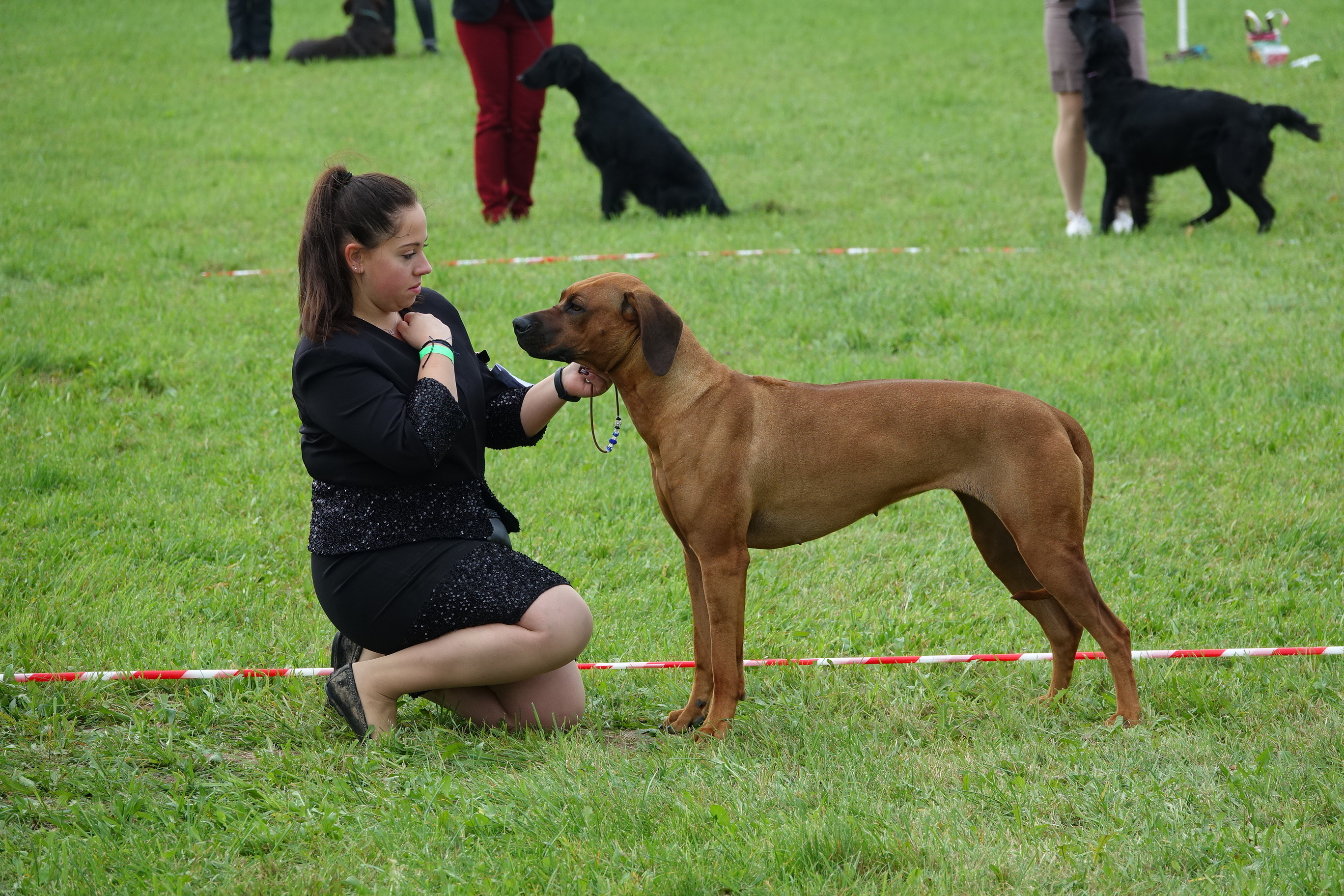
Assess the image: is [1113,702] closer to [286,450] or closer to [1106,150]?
[286,450]

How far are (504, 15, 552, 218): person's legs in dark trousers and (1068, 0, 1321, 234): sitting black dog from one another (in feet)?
13.4

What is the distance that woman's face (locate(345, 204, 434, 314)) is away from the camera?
3.27 meters

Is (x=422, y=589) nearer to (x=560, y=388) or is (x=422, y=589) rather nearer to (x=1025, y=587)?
(x=560, y=388)

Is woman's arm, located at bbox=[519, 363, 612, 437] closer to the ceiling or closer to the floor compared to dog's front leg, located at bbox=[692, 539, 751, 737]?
closer to the ceiling

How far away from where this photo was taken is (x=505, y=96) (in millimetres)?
9516

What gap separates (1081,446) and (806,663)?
110 cm

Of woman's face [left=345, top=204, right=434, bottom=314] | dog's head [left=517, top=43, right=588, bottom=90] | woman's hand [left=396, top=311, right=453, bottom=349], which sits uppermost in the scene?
dog's head [left=517, top=43, right=588, bottom=90]

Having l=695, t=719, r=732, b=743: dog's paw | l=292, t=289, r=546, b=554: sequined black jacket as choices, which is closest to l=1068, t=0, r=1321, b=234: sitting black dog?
l=292, t=289, r=546, b=554: sequined black jacket

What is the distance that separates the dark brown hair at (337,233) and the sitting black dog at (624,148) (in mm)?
6376

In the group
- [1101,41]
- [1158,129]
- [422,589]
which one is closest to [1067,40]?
[1101,41]

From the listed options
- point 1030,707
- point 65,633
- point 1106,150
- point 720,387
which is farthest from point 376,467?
point 1106,150

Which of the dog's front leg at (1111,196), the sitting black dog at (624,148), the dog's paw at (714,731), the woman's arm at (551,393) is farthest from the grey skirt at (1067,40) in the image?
the dog's paw at (714,731)

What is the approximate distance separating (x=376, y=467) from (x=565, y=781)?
1005 millimetres

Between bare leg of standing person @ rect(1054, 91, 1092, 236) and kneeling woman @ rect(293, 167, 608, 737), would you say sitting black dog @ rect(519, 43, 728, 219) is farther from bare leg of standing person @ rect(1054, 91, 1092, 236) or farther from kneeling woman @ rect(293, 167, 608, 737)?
kneeling woman @ rect(293, 167, 608, 737)
